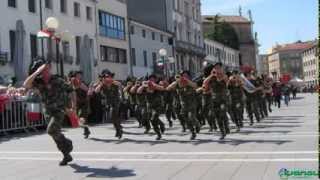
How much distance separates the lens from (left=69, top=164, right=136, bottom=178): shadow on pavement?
33.6 ft

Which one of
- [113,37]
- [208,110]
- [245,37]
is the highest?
[245,37]

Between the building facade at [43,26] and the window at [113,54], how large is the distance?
7.20 ft

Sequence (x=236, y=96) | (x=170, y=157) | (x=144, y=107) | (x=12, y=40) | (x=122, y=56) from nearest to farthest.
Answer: (x=170, y=157) → (x=144, y=107) → (x=236, y=96) → (x=12, y=40) → (x=122, y=56)

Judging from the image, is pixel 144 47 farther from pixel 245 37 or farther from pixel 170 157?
pixel 245 37

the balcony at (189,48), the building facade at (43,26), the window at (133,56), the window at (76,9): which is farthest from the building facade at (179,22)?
the window at (76,9)

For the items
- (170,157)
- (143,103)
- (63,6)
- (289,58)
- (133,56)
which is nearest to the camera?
(170,157)

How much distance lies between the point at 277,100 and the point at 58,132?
2784 cm

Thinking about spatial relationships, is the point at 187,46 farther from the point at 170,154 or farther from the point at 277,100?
the point at 170,154

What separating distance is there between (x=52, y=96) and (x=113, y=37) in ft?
133

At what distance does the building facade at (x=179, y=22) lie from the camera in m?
71.4

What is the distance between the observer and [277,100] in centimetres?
3784

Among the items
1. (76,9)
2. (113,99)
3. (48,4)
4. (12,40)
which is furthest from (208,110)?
(76,9)

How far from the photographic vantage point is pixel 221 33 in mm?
118188

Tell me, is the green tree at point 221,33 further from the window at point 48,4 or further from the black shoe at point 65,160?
the black shoe at point 65,160
